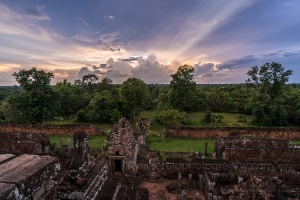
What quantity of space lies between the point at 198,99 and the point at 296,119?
1845 centimetres

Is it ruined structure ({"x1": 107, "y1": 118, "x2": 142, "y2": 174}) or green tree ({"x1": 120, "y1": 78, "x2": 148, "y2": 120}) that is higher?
green tree ({"x1": 120, "y1": 78, "x2": 148, "y2": 120})

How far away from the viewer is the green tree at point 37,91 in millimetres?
30517

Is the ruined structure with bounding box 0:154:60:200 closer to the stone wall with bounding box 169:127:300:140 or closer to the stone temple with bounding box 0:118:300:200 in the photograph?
the stone temple with bounding box 0:118:300:200

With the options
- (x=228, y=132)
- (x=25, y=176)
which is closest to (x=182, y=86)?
(x=228, y=132)

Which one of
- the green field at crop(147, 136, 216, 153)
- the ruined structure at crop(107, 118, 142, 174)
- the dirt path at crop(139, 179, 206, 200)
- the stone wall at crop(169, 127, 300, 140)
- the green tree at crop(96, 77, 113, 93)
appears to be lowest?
the dirt path at crop(139, 179, 206, 200)

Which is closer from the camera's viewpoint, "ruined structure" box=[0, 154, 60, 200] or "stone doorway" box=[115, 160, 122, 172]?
"ruined structure" box=[0, 154, 60, 200]

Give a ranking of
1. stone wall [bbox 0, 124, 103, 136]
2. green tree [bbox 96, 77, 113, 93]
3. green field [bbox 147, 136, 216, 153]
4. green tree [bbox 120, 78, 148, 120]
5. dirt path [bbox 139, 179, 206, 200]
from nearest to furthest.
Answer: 1. dirt path [bbox 139, 179, 206, 200]
2. green field [bbox 147, 136, 216, 153]
3. stone wall [bbox 0, 124, 103, 136]
4. green tree [bbox 120, 78, 148, 120]
5. green tree [bbox 96, 77, 113, 93]

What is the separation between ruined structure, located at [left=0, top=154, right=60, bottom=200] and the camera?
9.27ft

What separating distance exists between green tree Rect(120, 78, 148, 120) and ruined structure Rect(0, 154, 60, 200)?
28811 mm

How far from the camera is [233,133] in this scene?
92.9ft

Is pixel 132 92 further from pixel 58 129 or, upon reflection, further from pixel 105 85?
pixel 105 85

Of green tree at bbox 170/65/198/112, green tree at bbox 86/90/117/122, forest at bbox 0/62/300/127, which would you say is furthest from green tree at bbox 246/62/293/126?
green tree at bbox 86/90/117/122

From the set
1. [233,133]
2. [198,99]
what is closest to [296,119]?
[233,133]

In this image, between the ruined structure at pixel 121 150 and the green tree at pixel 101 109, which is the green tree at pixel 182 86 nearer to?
the green tree at pixel 101 109
